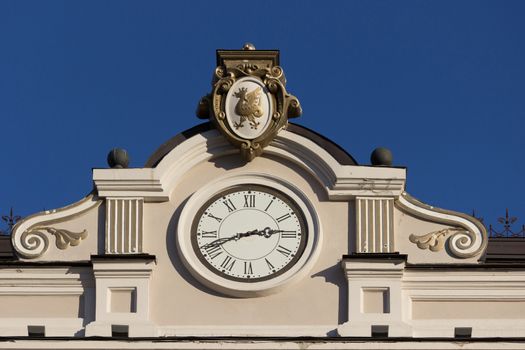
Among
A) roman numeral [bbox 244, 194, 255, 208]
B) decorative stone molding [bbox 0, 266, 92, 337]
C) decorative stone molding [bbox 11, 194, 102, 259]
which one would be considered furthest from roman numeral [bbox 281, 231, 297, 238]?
decorative stone molding [bbox 0, 266, 92, 337]

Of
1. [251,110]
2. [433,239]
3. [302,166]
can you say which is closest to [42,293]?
[251,110]

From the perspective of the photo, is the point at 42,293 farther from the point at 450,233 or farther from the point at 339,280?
the point at 450,233

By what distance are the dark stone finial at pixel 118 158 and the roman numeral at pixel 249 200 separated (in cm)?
151

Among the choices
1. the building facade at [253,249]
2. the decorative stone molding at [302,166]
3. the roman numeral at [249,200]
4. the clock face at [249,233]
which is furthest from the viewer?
the roman numeral at [249,200]

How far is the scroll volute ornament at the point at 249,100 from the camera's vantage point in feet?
107

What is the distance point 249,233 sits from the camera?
32188mm

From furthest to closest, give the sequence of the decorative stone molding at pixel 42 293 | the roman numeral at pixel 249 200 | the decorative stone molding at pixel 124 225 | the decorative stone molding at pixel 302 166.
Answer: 1. the roman numeral at pixel 249 200
2. the decorative stone molding at pixel 302 166
3. the decorative stone molding at pixel 124 225
4. the decorative stone molding at pixel 42 293

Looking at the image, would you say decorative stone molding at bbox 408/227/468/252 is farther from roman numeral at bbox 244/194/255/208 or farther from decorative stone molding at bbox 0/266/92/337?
decorative stone molding at bbox 0/266/92/337

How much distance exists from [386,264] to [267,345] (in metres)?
1.94

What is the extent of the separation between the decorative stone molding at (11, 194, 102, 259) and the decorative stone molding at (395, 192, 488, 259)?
3801 mm

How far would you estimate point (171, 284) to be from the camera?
105 feet

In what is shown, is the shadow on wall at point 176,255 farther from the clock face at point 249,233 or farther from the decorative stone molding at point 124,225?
the decorative stone molding at point 124,225

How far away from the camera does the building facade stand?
104 ft

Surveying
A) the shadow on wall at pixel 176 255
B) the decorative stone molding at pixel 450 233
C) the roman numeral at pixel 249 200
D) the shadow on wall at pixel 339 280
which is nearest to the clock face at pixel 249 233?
the roman numeral at pixel 249 200
